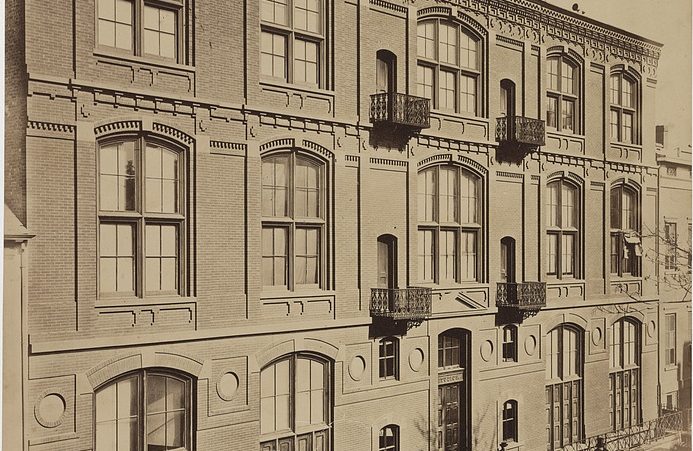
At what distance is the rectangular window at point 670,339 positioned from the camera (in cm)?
2298

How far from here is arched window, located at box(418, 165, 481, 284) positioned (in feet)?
56.7

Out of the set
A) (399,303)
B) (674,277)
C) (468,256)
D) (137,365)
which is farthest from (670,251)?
(137,365)

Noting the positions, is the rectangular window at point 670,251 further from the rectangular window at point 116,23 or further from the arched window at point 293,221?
the rectangular window at point 116,23

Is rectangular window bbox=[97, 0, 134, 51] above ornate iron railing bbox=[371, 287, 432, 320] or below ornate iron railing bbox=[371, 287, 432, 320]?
above

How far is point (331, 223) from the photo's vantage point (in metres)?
15.1

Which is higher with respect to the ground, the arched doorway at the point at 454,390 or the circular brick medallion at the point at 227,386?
the circular brick medallion at the point at 227,386

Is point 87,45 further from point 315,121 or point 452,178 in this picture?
point 452,178

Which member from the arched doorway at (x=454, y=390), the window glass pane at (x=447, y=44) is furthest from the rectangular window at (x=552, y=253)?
the window glass pane at (x=447, y=44)

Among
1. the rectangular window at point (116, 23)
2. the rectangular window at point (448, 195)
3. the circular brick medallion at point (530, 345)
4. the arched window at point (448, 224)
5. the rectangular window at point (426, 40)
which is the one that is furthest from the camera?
the circular brick medallion at point (530, 345)

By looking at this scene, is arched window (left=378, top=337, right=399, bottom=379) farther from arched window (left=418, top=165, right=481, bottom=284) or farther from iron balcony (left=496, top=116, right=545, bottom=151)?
iron balcony (left=496, top=116, right=545, bottom=151)

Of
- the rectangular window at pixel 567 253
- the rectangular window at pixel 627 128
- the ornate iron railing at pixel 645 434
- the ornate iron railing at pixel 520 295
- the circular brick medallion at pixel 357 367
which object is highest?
the rectangular window at pixel 627 128

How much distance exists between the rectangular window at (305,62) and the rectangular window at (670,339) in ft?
50.1

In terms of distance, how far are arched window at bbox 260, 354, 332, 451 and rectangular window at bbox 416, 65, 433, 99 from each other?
7092mm

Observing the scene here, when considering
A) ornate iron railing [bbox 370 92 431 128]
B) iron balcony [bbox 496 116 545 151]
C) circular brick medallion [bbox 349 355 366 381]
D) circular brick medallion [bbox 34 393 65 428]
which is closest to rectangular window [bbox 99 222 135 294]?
circular brick medallion [bbox 34 393 65 428]
